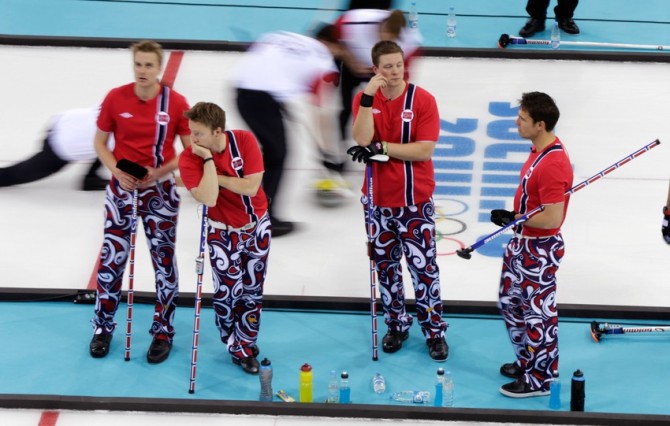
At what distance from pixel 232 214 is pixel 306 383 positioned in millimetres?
1089

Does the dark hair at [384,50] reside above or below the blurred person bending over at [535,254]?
above

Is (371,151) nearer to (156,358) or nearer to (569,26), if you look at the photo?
(156,358)

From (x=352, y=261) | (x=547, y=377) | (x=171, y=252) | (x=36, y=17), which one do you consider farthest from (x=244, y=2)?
(x=547, y=377)

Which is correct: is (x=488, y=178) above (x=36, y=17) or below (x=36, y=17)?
below

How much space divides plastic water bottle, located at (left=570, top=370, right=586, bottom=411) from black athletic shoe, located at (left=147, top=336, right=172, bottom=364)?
8.39ft

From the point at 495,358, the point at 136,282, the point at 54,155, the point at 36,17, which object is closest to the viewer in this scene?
the point at 495,358

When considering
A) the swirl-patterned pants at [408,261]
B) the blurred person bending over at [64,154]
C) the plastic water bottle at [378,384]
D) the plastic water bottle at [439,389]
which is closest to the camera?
the plastic water bottle at [439,389]

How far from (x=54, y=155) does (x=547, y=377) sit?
4.73m

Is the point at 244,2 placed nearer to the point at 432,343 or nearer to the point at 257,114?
the point at 257,114

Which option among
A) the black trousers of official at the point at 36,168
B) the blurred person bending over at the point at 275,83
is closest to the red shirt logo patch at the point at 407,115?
the blurred person bending over at the point at 275,83

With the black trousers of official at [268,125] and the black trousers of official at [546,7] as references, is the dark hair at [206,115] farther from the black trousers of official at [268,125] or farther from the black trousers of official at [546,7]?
the black trousers of official at [546,7]

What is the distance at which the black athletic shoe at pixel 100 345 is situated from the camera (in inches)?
310

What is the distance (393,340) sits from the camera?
8031mm

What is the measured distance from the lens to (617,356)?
314 inches
